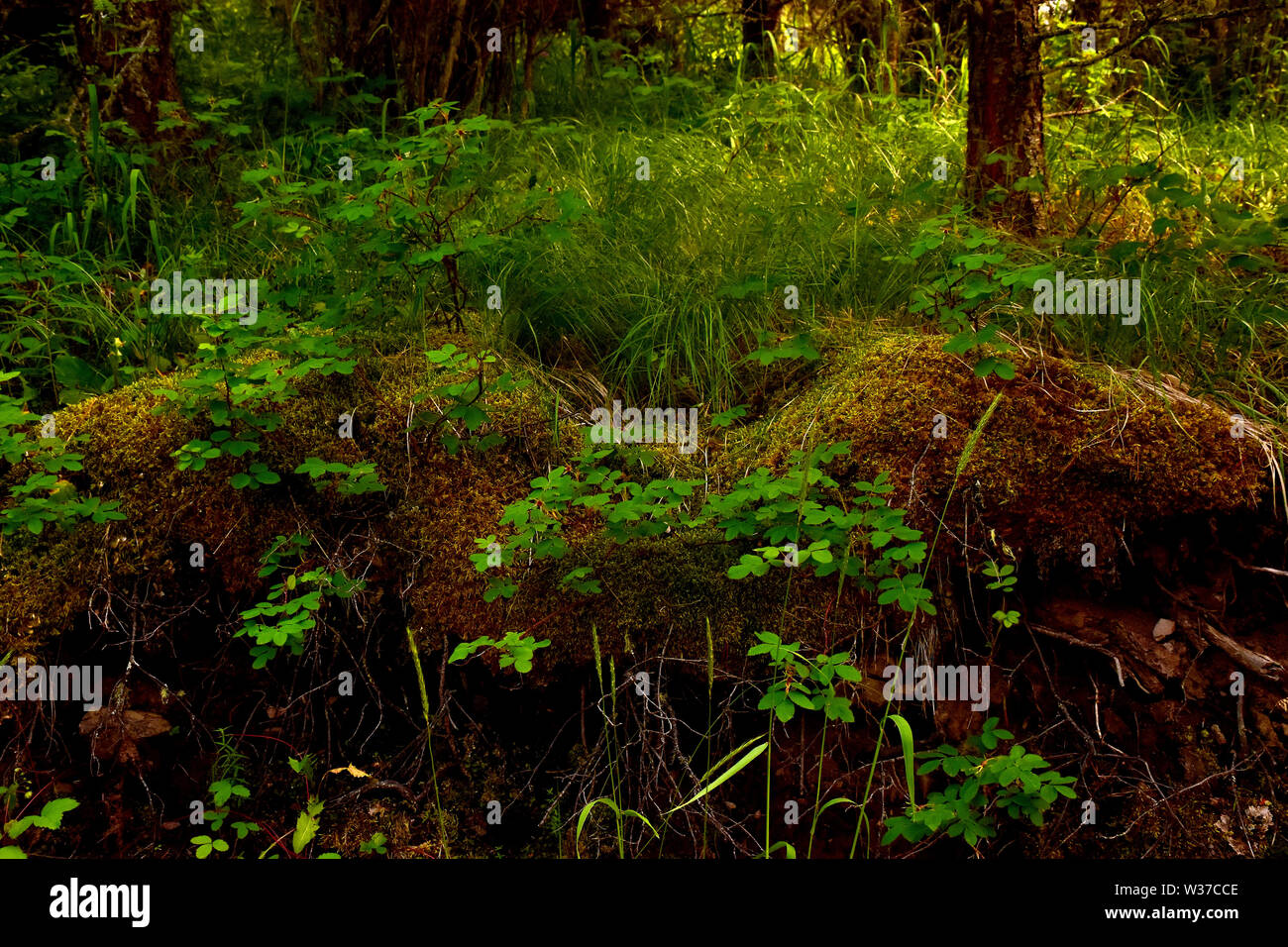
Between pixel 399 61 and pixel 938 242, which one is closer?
pixel 938 242

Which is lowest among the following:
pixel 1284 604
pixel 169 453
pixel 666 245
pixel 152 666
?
pixel 152 666

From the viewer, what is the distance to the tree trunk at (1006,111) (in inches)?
141

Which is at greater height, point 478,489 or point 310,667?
point 478,489

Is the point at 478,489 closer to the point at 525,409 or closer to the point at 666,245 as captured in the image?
the point at 525,409

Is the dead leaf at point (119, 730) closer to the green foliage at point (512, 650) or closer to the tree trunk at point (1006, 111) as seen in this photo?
the green foliage at point (512, 650)

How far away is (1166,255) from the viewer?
3230mm

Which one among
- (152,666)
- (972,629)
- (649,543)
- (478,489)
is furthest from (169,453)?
(972,629)

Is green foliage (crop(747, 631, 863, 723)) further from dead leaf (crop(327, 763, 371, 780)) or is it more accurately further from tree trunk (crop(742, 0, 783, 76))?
tree trunk (crop(742, 0, 783, 76))

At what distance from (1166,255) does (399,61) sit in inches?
146

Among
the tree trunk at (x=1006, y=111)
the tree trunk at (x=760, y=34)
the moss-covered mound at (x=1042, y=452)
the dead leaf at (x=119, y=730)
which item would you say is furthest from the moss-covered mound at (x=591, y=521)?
the tree trunk at (x=760, y=34)

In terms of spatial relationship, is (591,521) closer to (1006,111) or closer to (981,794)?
(981,794)

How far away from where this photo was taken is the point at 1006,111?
3.67 metres

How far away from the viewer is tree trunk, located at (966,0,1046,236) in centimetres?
358

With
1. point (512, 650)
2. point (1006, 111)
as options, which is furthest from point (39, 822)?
point (1006, 111)
